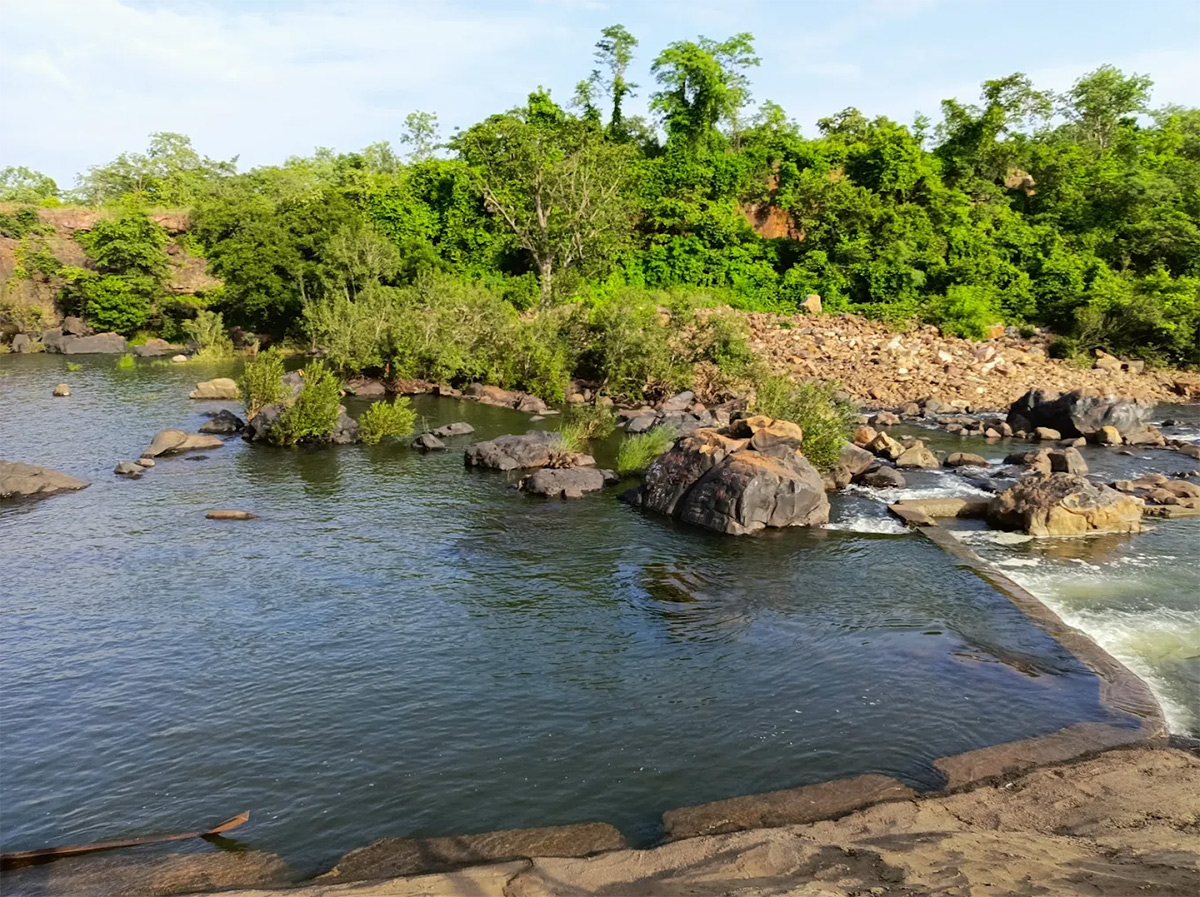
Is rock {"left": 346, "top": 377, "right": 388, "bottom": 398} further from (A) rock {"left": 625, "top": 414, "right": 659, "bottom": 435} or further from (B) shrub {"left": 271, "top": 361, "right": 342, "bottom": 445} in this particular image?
(A) rock {"left": 625, "top": 414, "right": 659, "bottom": 435}

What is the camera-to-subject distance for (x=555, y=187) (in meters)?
55.8

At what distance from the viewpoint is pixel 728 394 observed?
4334 cm

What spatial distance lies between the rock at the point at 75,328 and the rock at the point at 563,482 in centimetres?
4788

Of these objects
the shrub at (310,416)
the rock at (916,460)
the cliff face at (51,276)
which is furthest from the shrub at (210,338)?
the rock at (916,460)

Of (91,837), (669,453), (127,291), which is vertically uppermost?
(127,291)

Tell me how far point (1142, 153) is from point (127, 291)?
72.7m

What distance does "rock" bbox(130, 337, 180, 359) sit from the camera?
57.1m

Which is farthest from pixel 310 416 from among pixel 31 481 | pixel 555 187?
pixel 555 187

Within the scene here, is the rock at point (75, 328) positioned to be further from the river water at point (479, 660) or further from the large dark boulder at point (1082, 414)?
the large dark boulder at point (1082, 414)

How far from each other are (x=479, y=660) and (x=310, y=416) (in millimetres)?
18922

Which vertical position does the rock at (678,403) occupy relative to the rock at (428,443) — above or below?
above

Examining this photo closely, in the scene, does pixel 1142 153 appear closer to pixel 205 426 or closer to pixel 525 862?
pixel 205 426

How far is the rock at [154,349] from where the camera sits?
57125 millimetres

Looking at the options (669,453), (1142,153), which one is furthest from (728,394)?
(1142,153)
